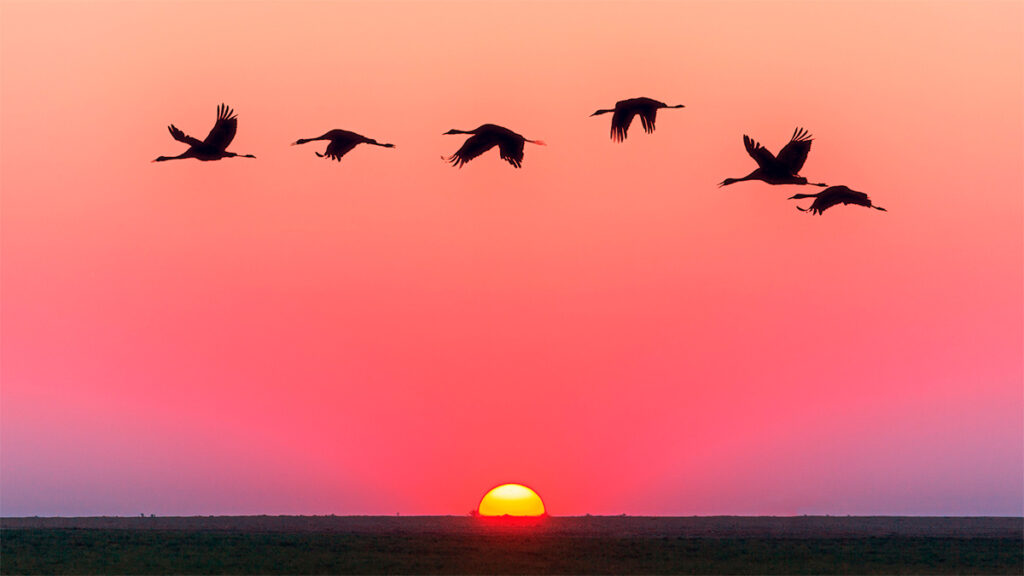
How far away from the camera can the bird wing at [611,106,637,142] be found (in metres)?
29.4

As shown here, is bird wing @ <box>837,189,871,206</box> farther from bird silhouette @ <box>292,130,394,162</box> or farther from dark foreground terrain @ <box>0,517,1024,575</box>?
dark foreground terrain @ <box>0,517,1024,575</box>

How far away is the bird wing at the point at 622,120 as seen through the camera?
1156 inches

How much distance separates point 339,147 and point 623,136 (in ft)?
18.6

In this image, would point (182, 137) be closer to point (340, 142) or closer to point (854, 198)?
point (340, 142)

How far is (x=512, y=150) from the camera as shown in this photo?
29.3 m

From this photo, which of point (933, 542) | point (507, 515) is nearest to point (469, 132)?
point (933, 542)

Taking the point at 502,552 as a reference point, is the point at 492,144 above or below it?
above

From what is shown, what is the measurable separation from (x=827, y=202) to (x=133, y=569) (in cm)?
3984

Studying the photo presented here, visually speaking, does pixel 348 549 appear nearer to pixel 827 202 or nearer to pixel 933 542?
pixel 933 542

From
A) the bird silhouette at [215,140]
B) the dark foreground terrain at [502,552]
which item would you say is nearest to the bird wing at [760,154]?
the bird silhouette at [215,140]

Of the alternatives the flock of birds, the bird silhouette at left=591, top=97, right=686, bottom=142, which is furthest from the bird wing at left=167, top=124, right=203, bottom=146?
the bird silhouette at left=591, top=97, right=686, bottom=142

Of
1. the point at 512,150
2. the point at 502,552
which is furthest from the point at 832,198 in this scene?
the point at 502,552

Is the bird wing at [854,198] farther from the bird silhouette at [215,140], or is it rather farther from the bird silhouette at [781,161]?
the bird silhouette at [215,140]

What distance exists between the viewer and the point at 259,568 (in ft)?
210
